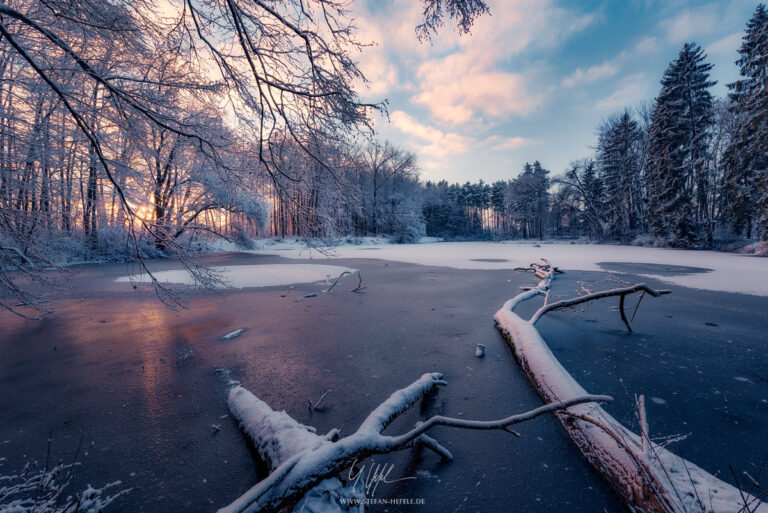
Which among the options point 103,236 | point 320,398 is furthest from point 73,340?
point 103,236

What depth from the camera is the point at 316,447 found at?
5.47 feet

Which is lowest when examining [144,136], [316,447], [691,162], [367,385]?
[367,385]

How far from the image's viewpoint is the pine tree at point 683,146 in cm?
2123

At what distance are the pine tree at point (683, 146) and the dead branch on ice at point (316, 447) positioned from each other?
2812cm

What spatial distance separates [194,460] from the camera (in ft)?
6.82

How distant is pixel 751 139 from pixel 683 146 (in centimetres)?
495

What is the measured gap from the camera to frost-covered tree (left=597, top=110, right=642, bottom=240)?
100 feet

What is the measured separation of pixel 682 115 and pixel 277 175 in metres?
31.5

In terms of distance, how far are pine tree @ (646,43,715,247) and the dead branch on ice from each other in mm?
28119
